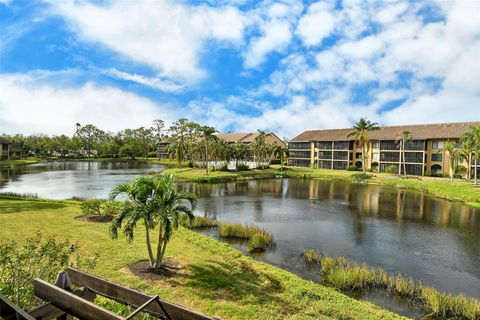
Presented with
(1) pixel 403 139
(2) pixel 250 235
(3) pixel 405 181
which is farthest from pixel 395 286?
(1) pixel 403 139

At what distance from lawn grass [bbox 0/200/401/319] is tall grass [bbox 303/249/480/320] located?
2312 mm

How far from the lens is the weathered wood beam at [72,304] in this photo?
14.7ft

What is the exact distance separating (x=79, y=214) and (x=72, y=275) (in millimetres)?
21930

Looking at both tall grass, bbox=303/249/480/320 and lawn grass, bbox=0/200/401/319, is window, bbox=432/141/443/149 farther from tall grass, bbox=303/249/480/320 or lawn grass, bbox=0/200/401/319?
lawn grass, bbox=0/200/401/319

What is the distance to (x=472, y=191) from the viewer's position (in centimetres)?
4625

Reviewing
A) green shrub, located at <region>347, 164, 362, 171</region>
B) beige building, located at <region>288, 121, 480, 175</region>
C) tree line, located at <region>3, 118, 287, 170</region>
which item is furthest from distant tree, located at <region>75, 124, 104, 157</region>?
green shrub, located at <region>347, 164, 362, 171</region>

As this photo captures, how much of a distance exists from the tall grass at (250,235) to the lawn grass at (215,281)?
3.03 m

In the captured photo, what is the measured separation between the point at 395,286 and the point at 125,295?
15057mm

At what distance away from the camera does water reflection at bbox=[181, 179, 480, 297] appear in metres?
19.8

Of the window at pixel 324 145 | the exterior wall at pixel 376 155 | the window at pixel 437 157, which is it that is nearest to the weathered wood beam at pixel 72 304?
the exterior wall at pixel 376 155

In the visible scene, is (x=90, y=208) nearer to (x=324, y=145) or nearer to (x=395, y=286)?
(x=395, y=286)

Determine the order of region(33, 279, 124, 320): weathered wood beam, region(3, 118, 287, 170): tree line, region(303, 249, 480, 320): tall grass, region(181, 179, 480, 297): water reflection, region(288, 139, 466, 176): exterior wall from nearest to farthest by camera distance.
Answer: region(33, 279, 124, 320): weathered wood beam, region(303, 249, 480, 320): tall grass, region(181, 179, 480, 297): water reflection, region(288, 139, 466, 176): exterior wall, region(3, 118, 287, 170): tree line

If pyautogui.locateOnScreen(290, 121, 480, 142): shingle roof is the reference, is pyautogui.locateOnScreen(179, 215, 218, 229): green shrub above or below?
below

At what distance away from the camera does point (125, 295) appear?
575 centimetres
